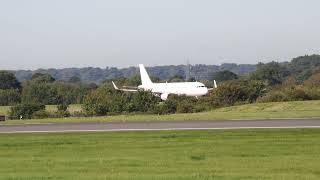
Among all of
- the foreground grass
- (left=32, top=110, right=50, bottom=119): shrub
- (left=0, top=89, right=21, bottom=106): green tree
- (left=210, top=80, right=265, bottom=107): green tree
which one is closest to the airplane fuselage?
(left=210, top=80, right=265, bottom=107): green tree

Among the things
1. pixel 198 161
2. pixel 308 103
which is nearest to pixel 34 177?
pixel 198 161

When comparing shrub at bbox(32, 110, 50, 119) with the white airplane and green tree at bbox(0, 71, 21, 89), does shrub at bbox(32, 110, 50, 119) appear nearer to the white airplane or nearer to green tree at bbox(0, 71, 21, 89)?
the white airplane

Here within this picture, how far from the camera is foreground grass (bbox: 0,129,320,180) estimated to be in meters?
14.5

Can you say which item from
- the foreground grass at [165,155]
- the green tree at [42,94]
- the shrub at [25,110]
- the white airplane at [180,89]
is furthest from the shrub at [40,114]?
the green tree at [42,94]

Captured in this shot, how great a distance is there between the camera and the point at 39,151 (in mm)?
20719

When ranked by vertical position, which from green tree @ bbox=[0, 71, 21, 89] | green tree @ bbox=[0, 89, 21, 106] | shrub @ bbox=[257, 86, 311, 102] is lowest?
green tree @ bbox=[0, 89, 21, 106]

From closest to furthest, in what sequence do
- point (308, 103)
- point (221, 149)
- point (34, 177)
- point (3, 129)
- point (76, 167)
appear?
point (34, 177)
point (76, 167)
point (221, 149)
point (3, 129)
point (308, 103)

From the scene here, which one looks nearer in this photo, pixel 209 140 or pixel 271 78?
pixel 209 140

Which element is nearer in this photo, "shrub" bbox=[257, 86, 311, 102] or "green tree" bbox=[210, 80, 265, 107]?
"shrub" bbox=[257, 86, 311, 102]

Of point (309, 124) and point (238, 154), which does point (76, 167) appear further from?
point (309, 124)

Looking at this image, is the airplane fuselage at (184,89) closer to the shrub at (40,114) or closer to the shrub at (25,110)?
the shrub at (25,110)

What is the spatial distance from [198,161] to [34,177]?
14.8 feet

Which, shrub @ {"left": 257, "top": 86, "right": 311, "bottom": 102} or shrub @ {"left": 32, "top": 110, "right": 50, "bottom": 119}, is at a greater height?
shrub @ {"left": 257, "top": 86, "right": 311, "bottom": 102}

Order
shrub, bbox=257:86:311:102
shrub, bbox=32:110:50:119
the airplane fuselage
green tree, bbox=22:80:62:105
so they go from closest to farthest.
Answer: shrub, bbox=32:110:50:119 → shrub, bbox=257:86:311:102 → the airplane fuselage → green tree, bbox=22:80:62:105
